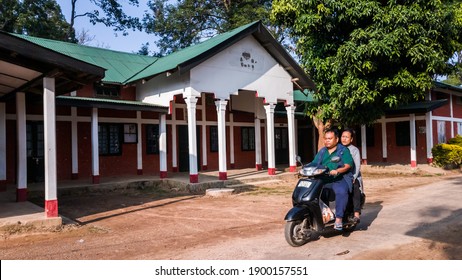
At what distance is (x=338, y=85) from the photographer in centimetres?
1368

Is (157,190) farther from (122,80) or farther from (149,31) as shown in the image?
(149,31)

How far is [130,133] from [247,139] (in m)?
6.55

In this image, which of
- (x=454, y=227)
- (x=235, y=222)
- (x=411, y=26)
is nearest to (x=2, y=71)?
(x=235, y=222)

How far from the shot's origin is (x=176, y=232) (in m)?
6.45

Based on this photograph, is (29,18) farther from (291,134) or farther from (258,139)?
(291,134)

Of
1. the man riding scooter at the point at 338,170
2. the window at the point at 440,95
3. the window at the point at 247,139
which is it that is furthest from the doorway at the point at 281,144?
the man riding scooter at the point at 338,170

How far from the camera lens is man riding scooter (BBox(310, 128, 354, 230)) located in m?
5.15

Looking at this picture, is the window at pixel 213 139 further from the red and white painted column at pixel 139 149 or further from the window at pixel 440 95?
the window at pixel 440 95

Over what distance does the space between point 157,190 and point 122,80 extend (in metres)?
4.96

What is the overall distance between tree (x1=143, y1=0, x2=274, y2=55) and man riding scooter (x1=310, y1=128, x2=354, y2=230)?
71.4 feet

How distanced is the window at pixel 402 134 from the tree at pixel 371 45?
5702 mm

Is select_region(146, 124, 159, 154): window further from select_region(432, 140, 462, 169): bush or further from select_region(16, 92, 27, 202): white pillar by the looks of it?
select_region(432, 140, 462, 169): bush

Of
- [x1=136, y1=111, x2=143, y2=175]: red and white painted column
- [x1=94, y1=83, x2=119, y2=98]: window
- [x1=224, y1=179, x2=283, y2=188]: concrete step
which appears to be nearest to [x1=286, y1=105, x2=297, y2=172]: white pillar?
[x1=224, y1=179, x2=283, y2=188]: concrete step

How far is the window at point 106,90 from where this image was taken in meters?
13.9
